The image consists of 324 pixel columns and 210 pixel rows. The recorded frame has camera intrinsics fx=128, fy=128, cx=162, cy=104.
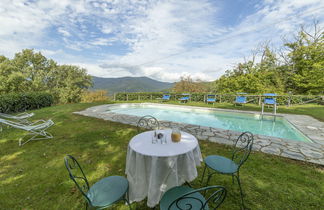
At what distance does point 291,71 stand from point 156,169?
68.9 ft

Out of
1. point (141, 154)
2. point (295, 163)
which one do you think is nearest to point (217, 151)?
point (295, 163)

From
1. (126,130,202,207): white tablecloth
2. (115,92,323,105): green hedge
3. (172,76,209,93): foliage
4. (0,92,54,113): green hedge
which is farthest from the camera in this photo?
(172,76,209,93): foliage

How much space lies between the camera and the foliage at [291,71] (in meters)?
12.8

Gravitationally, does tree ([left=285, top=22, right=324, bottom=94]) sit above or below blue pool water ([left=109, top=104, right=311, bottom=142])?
above

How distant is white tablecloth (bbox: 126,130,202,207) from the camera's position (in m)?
1.35

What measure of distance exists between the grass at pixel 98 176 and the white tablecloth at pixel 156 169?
1.51 feet

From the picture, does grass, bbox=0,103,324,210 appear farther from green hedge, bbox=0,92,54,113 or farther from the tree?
the tree

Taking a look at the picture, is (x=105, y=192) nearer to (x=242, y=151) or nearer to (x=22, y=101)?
(x=242, y=151)

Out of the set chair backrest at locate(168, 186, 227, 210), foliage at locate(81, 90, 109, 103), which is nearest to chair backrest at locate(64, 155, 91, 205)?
chair backrest at locate(168, 186, 227, 210)

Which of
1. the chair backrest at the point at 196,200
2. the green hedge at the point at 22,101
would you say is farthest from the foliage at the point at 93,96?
the chair backrest at the point at 196,200

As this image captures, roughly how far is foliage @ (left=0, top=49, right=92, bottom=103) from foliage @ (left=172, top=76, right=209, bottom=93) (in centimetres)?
1517

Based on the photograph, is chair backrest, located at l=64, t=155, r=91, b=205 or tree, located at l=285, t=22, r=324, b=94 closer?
chair backrest, located at l=64, t=155, r=91, b=205

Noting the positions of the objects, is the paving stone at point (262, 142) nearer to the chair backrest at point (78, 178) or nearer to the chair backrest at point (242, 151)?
the chair backrest at point (242, 151)

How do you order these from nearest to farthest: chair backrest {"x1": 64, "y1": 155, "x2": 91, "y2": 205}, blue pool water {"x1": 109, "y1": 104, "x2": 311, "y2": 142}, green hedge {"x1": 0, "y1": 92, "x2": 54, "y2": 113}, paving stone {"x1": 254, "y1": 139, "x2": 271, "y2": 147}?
chair backrest {"x1": 64, "y1": 155, "x2": 91, "y2": 205} < paving stone {"x1": 254, "y1": 139, "x2": 271, "y2": 147} < blue pool water {"x1": 109, "y1": 104, "x2": 311, "y2": 142} < green hedge {"x1": 0, "y1": 92, "x2": 54, "y2": 113}
